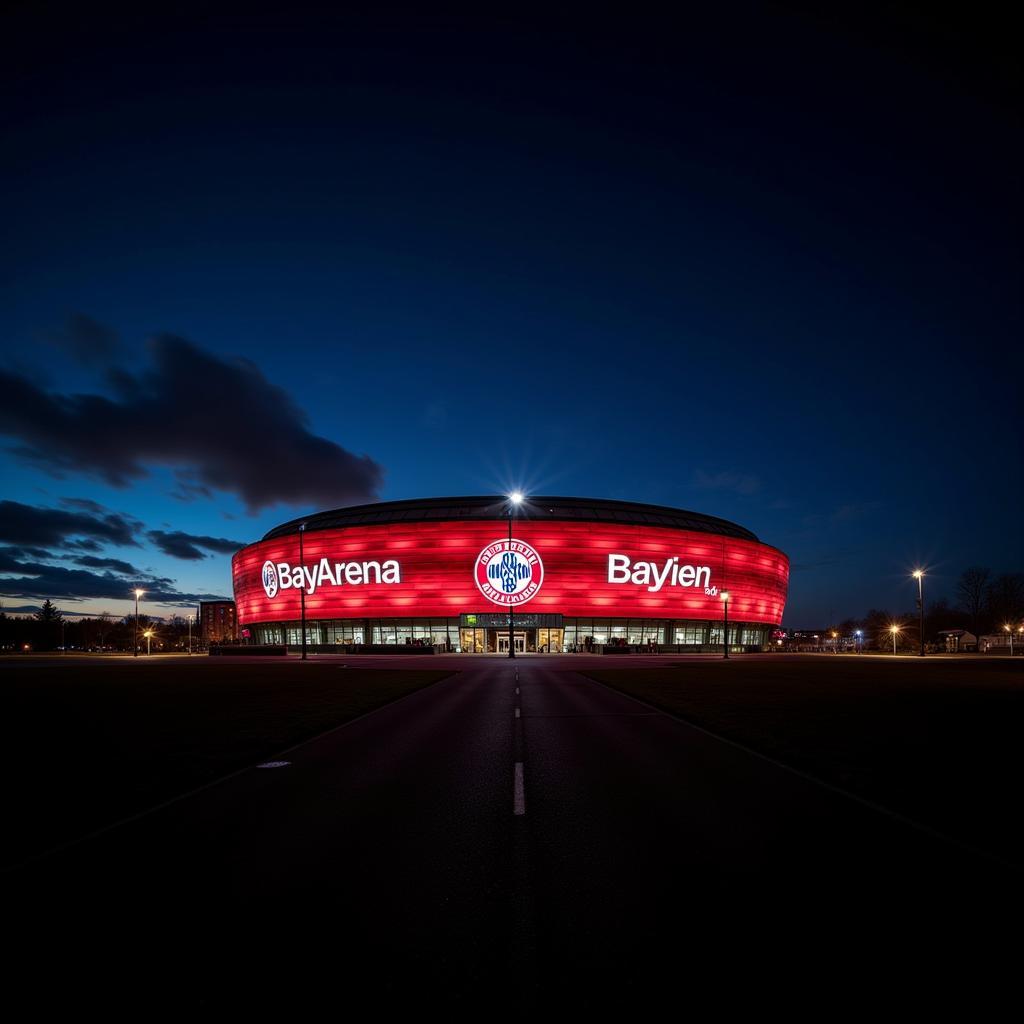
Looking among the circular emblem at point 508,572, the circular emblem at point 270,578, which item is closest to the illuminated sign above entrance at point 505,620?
the circular emblem at point 508,572

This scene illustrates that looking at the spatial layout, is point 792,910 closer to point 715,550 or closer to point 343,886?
point 343,886

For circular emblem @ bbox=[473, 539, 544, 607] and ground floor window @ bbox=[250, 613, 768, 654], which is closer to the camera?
circular emblem @ bbox=[473, 539, 544, 607]

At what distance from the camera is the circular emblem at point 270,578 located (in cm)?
7912

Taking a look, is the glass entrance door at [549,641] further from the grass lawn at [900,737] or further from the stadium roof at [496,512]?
Result: the grass lawn at [900,737]

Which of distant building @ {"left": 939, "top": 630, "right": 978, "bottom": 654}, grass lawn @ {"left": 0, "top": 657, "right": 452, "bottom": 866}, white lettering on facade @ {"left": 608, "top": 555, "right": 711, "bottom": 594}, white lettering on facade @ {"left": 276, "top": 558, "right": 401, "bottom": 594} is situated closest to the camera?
grass lawn @ {"left": 0, "top": 657, "right": 452, "bottom": 866}

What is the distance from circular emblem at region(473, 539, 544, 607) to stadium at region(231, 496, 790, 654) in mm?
123

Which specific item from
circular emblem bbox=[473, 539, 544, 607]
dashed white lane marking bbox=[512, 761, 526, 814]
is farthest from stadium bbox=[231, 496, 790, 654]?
dashed white lane marking bbox=[512, 761, 526, 814]

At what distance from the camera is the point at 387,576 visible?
227ft

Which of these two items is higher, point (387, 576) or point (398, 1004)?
point (387, 576)

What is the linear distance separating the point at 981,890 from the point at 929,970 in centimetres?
183

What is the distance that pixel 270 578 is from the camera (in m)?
80.0

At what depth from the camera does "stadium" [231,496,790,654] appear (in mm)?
67250

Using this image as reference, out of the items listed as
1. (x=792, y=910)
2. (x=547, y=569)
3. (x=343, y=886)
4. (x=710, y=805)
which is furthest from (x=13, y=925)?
(x=547, y=569)

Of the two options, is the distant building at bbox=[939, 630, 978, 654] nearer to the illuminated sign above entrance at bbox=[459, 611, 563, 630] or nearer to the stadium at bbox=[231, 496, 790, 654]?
the stadium at bbox=[231, 496, 790, 654]
